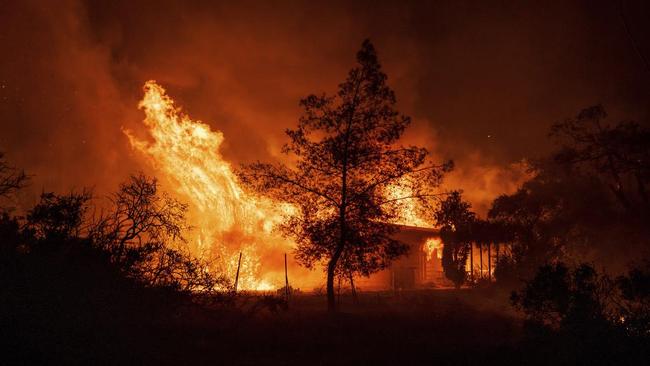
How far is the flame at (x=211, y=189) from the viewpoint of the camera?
32562mm

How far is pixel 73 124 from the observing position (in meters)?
38.2

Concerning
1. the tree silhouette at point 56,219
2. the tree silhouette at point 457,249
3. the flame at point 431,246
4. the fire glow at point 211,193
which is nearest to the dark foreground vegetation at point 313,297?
the tree silhouette at point 56,219

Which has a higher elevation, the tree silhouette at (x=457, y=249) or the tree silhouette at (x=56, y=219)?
the tree silhouette at (x=56, y=219)

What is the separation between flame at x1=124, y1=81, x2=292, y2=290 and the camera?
32562mm

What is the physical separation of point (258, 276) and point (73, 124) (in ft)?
63.8

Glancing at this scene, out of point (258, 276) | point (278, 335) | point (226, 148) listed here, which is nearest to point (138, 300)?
point (278, 335)

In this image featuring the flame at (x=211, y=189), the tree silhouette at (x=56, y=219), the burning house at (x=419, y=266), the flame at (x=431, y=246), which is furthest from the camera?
the flame at (x=431, y=246)

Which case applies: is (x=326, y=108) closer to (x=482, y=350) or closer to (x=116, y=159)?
(x=482, y=350)

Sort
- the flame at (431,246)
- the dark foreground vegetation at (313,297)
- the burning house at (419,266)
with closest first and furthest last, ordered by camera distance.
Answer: the dark foreground vegetation at (313,297), the burning house at (419,266), the flame at (431,246)

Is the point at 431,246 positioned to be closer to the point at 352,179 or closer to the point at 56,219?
the point at 352,179

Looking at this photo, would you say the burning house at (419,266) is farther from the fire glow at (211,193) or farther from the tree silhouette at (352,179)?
the tree silhouette at (352,179)

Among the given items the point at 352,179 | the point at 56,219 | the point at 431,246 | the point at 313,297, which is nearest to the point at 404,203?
the point at 352,179

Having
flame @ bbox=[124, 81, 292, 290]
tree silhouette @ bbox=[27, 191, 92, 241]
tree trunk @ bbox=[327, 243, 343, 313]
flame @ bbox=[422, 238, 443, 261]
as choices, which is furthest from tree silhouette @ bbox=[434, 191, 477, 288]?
tree silhouette @ bbox=[27, 191, 92, 241]

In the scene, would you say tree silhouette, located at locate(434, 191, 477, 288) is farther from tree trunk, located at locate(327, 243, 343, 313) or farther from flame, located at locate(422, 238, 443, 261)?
tree trunk, located at locate(327, 243, 343, 313)
